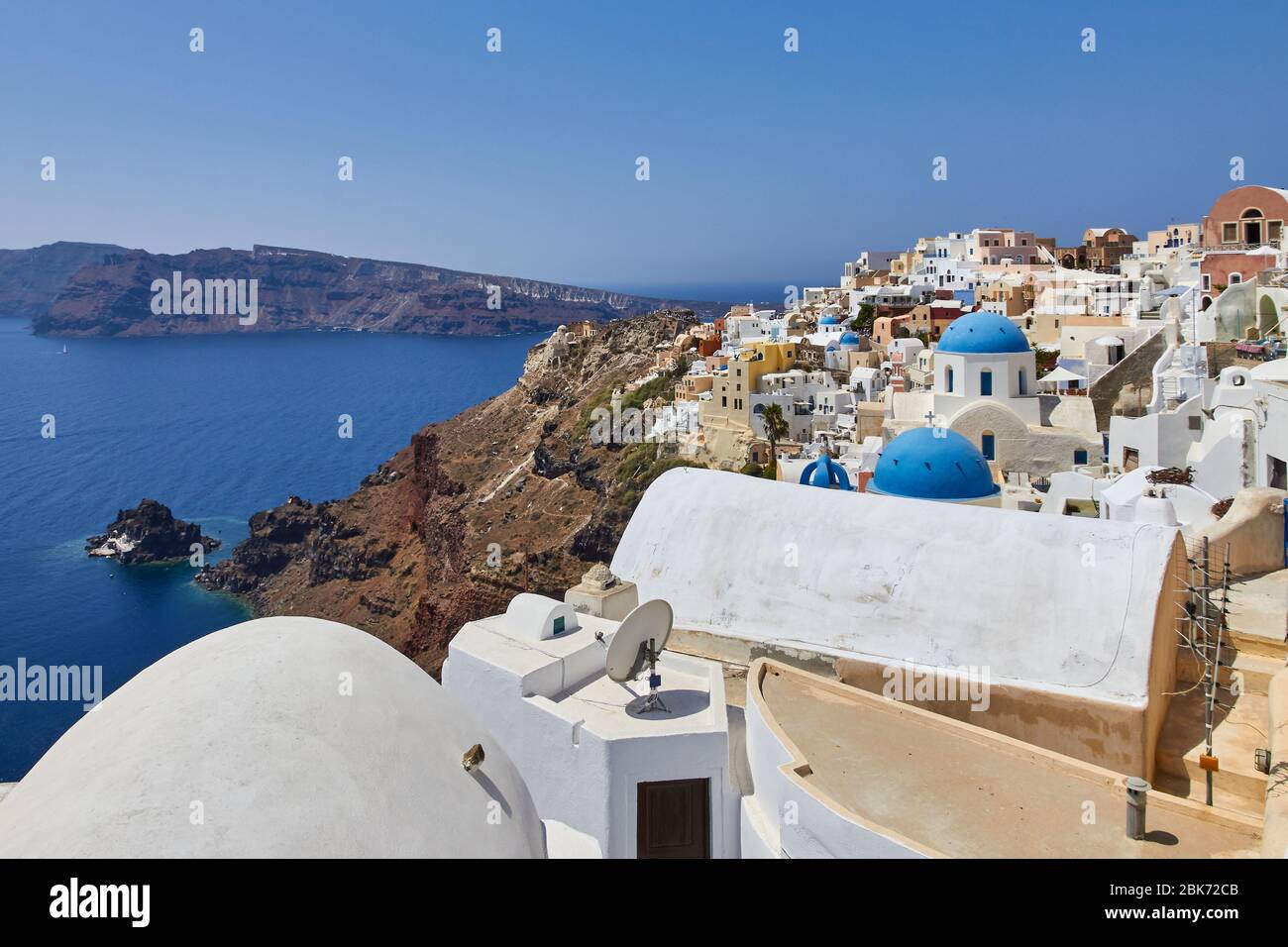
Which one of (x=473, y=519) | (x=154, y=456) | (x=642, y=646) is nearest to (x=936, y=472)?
(x=642, y=646)

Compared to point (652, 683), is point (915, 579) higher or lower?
higher

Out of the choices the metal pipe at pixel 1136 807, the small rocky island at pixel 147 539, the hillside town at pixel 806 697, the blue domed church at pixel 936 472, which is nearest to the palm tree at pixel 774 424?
the hillside town at pixel 806 697

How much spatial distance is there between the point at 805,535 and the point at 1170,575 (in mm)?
3450

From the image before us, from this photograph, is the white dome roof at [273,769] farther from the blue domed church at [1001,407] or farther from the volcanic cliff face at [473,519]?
the volcanic cliff face at [473,519]

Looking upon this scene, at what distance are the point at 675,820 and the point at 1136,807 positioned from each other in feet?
11.7

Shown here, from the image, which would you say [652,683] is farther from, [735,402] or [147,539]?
[147,539]

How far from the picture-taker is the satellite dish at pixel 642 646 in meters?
8.22

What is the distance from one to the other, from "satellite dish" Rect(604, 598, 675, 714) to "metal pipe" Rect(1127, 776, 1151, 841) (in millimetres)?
3617

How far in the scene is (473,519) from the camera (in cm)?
5525

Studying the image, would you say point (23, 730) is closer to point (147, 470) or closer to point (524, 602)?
point (524, 602)

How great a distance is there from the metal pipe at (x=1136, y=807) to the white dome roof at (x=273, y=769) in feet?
12.6

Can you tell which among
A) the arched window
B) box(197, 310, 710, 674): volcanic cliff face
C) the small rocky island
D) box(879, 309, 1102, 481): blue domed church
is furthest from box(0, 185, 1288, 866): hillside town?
the small rocky island
